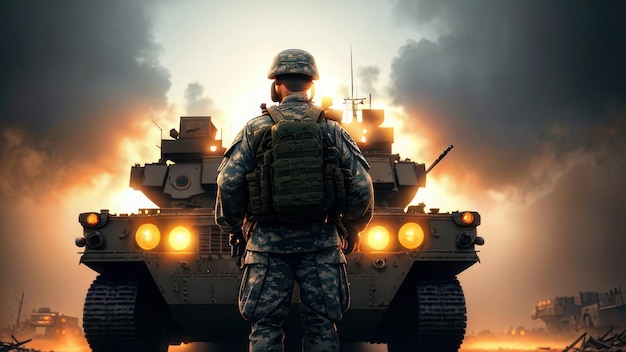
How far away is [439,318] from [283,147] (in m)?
3.46

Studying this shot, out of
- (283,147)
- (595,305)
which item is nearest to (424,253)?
(283,147)

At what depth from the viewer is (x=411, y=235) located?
6777mm

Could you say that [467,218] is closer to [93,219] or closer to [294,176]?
[294,176]

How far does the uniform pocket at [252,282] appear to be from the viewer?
3.83 meters

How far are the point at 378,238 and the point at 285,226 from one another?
2.95 metres

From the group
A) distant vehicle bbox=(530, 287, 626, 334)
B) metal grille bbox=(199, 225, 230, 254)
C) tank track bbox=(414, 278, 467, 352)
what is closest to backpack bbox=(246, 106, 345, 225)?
metal grille bbox=(199, 225, 230, 254)

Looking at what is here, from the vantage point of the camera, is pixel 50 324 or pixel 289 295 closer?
pixel 289 295

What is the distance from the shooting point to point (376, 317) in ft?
22.1

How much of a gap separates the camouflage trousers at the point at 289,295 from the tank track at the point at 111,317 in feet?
9.93

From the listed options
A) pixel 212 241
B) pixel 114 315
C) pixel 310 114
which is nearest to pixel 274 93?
pixel 310 114

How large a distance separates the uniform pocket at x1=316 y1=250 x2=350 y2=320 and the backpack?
0.71 ft

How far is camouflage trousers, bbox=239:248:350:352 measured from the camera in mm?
3829

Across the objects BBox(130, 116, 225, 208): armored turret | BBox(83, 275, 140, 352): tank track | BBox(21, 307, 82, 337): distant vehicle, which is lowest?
BBox(83, 275, 140, 352): tank track

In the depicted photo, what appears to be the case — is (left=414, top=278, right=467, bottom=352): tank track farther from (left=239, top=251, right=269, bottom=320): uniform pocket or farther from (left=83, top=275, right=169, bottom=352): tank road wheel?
(left=239, top=251, right=269, bottom=320): uniform pocket
